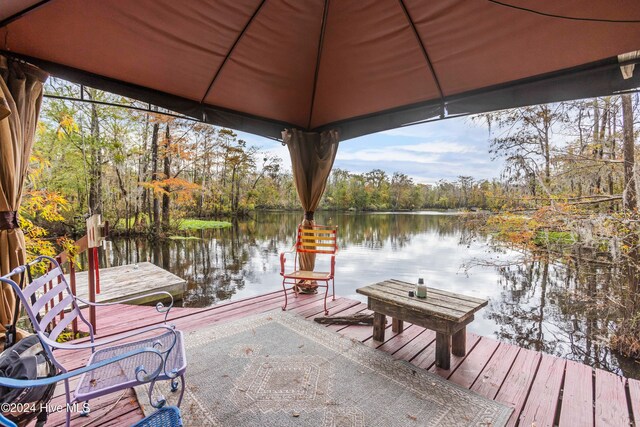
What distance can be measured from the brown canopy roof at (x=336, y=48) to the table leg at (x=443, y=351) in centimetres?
210

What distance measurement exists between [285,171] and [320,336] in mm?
19415

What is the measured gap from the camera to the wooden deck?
1.62m

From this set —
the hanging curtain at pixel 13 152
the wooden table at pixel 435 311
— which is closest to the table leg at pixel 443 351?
the wooden table at pixel 435 311

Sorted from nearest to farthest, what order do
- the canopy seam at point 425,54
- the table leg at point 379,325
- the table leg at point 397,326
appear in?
the canopy seam at point 425,54 < the table leg at point 379,325 < the table leg at point 397,326

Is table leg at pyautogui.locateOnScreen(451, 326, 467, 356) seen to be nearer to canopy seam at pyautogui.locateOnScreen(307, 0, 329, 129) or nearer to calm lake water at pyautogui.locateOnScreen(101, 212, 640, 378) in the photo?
calm lake water at pyautogui.locateOnScreen(101, 212, 640, 378)

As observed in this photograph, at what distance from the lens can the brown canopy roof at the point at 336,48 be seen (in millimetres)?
1790

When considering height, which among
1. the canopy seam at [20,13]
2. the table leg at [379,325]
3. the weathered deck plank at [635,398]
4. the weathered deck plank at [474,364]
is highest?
the canopy seam at [20,13]

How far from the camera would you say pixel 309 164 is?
13.1 ft

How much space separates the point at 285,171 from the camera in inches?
839

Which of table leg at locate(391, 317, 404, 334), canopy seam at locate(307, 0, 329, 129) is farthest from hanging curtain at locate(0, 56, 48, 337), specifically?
table leg at locate(391, 317, 404, 334)

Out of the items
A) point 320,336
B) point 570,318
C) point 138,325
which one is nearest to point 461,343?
point 320,336

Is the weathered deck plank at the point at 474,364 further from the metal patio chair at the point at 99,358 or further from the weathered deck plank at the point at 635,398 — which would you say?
the metal patio chair at the point at 99,358

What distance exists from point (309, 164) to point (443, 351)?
9.19 feet

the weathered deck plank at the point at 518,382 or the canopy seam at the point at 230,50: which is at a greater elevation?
the canopy seam at the point at 230,50
